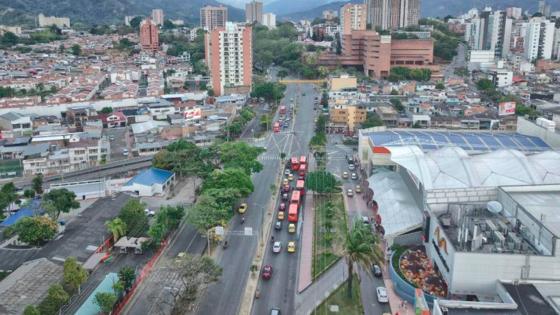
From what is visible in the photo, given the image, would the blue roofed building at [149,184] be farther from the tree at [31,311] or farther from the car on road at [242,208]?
the tree at [31,311]

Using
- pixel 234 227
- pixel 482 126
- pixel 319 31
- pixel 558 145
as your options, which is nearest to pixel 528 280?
pixel 234 227

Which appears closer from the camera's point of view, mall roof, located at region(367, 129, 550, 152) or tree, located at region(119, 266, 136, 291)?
tree, located at region(119, 266, 136, 291)

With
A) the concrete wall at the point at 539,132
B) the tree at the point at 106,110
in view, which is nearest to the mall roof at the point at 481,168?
the concrete wall at the point at 539,132

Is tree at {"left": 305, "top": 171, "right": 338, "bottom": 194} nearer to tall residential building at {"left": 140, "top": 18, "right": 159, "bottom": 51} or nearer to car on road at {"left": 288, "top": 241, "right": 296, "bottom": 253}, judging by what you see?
car on road at {"left": 288, "top": 241, "right": 296, "bottom": 253}

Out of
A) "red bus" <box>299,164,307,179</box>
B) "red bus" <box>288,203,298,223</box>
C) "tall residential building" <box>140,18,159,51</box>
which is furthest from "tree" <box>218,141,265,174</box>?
"tall residential building" <box>140,18,159,51</box>

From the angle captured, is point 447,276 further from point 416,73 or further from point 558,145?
point 416,73
